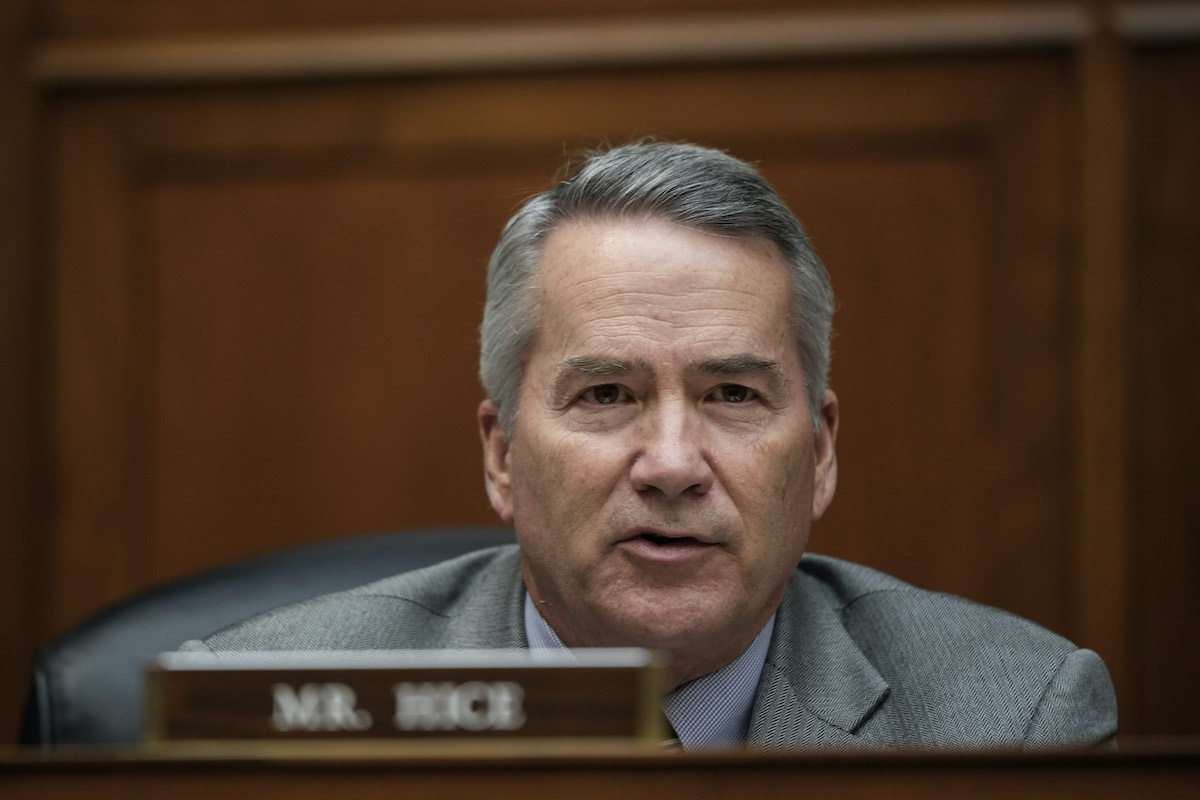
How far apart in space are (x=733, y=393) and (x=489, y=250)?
1.24 m

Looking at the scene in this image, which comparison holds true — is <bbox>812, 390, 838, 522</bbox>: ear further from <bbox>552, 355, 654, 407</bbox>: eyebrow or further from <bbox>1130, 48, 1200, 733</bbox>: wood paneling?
<bbox>1130, 48, 1200, 733</bbox>: wood paneling

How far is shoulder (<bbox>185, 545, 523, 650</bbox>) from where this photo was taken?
1609mm

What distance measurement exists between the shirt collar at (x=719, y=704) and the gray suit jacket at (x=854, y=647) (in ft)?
0.08

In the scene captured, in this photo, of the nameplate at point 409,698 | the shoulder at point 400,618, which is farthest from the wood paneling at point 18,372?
the nameplate at point 409,698

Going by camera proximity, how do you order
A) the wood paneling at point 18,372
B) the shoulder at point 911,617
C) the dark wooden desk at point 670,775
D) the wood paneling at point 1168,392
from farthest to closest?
1. the wood paneling at point 18,372
2. the wood paneling at point 1168,392
3. the shoulder at point 911,617
4. the dark wooden desk at point 670,775

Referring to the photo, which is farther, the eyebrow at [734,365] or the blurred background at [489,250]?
the blurred background at [489,250]

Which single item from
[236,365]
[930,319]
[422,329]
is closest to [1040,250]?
[930,319]

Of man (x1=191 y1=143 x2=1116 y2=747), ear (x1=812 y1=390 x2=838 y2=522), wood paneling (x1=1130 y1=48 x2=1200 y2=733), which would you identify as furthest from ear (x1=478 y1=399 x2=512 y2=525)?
wood paneling (x1=1130 y1=48 x2=1200 y2=733)

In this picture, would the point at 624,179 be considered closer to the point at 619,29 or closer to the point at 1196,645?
the point at 619,29

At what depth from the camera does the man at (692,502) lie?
4.69 feet

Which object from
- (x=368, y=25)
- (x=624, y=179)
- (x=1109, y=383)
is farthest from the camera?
(x=368, y=25)

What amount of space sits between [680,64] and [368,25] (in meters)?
0.62

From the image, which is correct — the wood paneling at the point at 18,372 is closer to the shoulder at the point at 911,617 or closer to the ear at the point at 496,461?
the ear at the point at 496,461

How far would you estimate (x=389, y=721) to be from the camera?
751 millimetres
